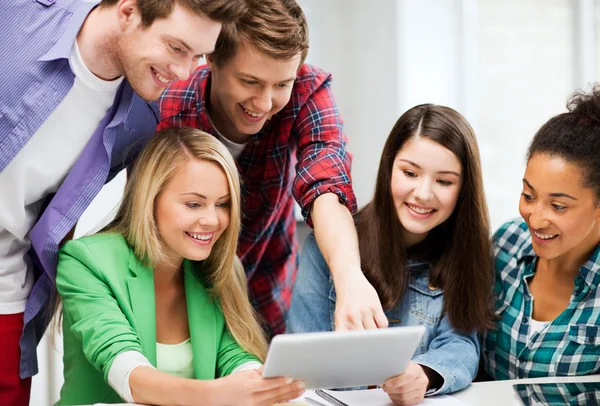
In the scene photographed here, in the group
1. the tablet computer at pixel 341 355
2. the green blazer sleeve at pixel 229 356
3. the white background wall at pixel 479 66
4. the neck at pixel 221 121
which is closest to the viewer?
the tablet computer at pixel 341 355

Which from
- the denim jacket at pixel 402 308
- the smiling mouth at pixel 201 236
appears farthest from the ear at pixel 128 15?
the denim jacket at pixel 402 308

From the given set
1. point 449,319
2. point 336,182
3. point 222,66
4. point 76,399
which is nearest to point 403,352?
point 449,319

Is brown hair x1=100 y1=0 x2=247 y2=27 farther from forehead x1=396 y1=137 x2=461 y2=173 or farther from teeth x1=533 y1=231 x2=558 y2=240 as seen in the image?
teeth x1=533 y1=231 x2=558 y2=240

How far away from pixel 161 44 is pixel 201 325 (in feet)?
2.01

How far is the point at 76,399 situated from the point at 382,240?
2.55 ft

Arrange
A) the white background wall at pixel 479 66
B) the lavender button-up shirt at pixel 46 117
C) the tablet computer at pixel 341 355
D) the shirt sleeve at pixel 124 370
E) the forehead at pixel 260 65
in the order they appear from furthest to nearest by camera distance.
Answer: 1. the white background wall at pixel 479 66
2. the forehead at pixel 260 65
3. the lavender button-up shirt at pixel 46 117
4. the shirt sleeve at pixel 124 370
5. the tablet computer at pixel 341 355

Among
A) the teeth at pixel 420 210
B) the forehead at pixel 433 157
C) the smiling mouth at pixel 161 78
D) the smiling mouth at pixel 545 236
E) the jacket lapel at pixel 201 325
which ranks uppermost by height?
the smiling mouth at pixel 161 78

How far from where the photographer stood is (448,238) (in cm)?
188

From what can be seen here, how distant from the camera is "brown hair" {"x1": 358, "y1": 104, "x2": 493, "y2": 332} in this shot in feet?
5.83

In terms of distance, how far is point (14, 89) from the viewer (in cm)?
155

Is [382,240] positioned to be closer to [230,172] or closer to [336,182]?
[336,182]

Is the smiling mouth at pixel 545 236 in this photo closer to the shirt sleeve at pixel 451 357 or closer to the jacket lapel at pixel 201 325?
the shirt sleeve at pixel 451 357

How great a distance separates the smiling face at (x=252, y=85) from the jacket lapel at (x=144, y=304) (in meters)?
0.45

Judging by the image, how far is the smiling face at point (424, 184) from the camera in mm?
1790
